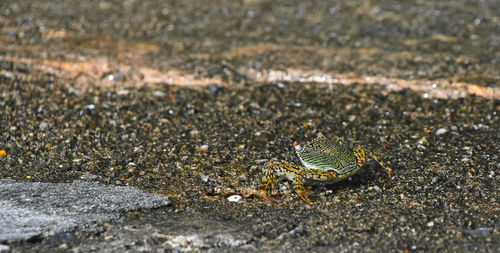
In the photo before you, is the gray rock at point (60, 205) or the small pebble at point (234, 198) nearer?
the gray rock at point (60, 205)

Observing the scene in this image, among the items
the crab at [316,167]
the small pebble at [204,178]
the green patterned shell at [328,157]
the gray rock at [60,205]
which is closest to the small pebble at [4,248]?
the gray rock at [60,205]

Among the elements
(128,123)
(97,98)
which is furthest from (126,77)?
(128,123)

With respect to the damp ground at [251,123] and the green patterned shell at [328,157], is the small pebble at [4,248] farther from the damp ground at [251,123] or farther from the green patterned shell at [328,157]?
the green patterned shell at [328,157]

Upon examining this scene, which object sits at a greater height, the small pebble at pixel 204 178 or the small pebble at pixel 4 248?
the small pebble at pixel 4 248

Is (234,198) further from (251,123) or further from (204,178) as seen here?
(251,123)

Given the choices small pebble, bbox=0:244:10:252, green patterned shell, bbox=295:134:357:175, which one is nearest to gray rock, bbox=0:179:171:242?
small pebble, bbox=0:244:10:252

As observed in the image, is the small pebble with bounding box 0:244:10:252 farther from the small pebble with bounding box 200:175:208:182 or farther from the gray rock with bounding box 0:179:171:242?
the small pebble with bounding box 200:175:208:182

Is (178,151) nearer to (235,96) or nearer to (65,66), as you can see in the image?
(235,96)

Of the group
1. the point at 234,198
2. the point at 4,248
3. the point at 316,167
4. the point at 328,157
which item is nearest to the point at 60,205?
the point at 4,248
